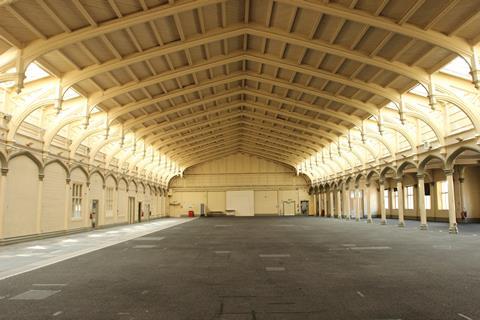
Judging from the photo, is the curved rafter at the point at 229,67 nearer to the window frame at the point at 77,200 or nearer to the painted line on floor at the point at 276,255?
the window frame at the point at 77,200

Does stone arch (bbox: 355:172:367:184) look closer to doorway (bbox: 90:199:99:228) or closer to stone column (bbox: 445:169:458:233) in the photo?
stone column (bbox: 445:169:458:233)

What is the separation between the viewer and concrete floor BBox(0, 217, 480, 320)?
6.32 meters

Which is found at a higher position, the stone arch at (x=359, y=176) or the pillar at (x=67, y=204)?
the stone arch at (x=359, y=176)

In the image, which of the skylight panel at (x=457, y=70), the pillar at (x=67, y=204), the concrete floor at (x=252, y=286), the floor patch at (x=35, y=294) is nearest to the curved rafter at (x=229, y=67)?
the skylight panel at (x=457, y=70)

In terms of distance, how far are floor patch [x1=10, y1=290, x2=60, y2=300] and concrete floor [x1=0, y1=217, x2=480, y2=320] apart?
20 millimetres

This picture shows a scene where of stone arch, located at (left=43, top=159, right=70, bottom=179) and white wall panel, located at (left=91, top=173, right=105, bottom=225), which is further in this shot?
white wall panel, located at (left=91, top=173, right=105, bottom=225)

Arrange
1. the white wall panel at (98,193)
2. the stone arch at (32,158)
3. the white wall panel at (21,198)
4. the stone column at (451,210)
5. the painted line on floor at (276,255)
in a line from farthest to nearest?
the white wall panel at (98,193) < the stone column at (451,210) < the stone arch at (32,158) < the white wall panel at (21,198) < the painted line on floor at (276,255)

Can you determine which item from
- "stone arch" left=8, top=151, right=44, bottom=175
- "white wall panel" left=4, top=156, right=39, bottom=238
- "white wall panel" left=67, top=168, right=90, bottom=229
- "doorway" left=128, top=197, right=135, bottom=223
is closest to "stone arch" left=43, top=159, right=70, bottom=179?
"stone arch" left=8, top=151, right=44, bottom=175

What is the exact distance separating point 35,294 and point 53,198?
15325 millimetres

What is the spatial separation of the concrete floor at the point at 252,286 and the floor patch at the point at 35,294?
2 cm

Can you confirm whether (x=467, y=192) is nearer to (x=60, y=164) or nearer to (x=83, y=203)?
(x=83, y=203)

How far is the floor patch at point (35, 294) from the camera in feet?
24.0

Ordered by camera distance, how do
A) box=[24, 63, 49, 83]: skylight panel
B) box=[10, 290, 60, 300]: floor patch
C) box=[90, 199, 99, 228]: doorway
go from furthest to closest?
1. box=[90, 199, 99, 228]: doorway
2. box=[24, 63, 49, 83]: skylight panel
3. box=[10, 290, 60, 300]: floor patch

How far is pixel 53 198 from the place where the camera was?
70.4 feet
